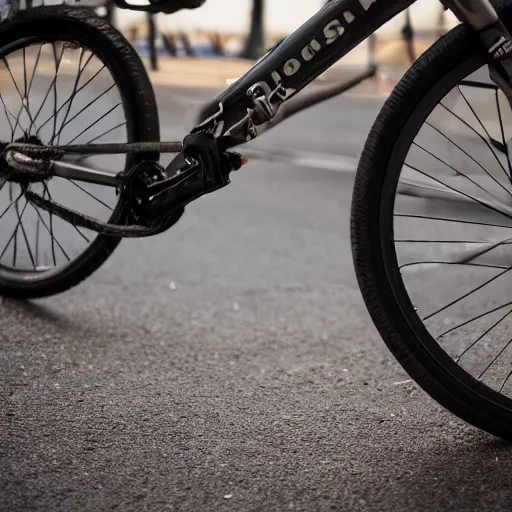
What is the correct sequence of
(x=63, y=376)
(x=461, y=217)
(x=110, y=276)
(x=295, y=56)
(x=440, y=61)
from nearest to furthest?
(x=440, y=61) < (x=295, y=56) < (x=461, y=217) < (x=63, y=376) < (x=110, y=276)

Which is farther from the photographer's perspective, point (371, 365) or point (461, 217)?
point (371, 365)

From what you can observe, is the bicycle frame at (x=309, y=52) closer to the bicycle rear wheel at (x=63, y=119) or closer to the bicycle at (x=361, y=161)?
the bicycle at (x=361, y=161)

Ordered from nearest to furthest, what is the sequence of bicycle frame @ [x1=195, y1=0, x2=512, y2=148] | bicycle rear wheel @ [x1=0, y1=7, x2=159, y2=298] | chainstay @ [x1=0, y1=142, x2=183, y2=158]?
bicycle frame @ [x1=195, y1=0, x2=512, y2=148], chainstay @ [x1=0, y1=142, x2=183, y2=158], bicycle rear wheel @ [x1=0, y1=7, x2=159, y2=298]

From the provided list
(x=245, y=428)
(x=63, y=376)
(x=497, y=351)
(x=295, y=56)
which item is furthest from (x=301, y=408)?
(x=295, y=56)

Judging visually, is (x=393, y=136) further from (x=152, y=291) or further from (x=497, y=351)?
(x=152, y=291)

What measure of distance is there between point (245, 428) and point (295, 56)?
2.70 ft

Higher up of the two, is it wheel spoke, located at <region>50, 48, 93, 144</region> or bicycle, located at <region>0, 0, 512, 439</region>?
wheel spoke, located at <region>50, 48, 93, 144</region>

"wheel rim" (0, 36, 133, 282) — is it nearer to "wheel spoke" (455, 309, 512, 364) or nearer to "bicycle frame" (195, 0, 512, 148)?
"bicycle frame" (195, 0, 512, 148)

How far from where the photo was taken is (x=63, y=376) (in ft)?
6.70

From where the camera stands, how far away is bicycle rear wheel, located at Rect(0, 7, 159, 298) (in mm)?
2174

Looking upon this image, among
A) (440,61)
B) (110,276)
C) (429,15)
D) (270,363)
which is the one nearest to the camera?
(440,61)

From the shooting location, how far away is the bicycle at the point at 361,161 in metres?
1.62

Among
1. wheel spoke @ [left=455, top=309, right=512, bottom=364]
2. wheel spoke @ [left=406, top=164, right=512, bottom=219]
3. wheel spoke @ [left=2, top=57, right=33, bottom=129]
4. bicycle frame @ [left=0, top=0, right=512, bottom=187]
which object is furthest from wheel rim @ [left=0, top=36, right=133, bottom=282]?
wheel spoke @ [left=455, top=309, right=512, bottom=364]

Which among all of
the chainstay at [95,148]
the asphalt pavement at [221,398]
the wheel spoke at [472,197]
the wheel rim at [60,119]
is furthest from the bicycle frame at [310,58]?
the asphalt pavement at [221,398]
